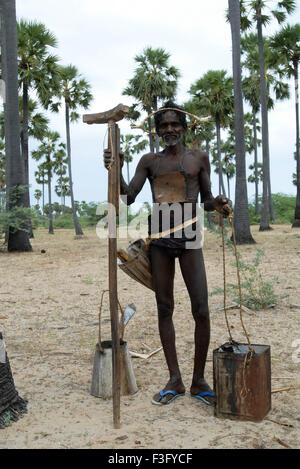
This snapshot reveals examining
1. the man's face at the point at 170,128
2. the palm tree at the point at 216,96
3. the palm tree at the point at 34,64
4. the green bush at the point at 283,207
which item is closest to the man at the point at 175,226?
the man's face at the point at 170,128

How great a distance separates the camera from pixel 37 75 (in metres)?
18.2

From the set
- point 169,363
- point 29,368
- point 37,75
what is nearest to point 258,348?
point 169,363

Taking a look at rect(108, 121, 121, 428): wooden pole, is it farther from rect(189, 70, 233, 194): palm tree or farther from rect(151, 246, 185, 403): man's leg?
rect(189, 70, 233, 194): palm tree

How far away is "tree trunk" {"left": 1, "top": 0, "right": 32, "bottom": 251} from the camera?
12750 mm

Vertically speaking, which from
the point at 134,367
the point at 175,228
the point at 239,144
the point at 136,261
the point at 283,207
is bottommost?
the point at 134,367

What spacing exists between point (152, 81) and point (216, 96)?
11.7 feet

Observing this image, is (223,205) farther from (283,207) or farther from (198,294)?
(283,207)

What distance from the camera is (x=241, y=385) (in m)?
2.74

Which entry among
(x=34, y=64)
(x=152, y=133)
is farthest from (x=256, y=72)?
(x=152, y=133)

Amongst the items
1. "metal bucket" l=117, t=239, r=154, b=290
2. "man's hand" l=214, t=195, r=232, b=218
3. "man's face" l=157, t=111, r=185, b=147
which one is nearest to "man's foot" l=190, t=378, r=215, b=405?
"metal bucket" l=117, t=239, r=154, b=290

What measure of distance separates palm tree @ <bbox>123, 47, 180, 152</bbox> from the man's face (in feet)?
64.3

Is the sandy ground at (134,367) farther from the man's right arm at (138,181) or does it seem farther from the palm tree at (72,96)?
the palm tree at (72,96)

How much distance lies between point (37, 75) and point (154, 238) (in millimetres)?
17057

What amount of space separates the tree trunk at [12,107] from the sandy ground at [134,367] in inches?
213
